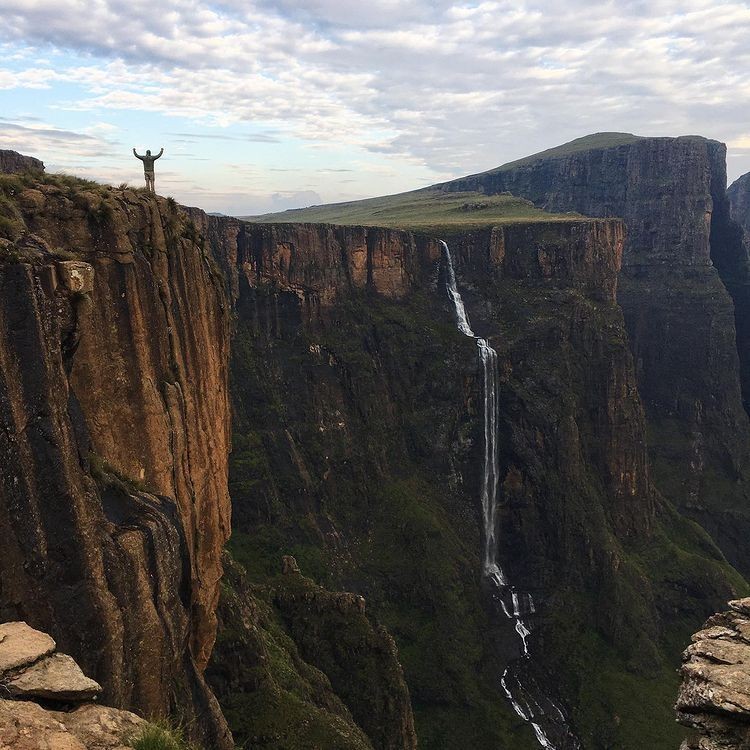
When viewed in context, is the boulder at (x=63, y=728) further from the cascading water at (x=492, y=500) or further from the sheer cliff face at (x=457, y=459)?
the cascading water at (x=492, y=500)

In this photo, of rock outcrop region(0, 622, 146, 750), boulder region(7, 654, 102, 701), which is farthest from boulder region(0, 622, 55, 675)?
boulder region(7, 654, 102, 701)

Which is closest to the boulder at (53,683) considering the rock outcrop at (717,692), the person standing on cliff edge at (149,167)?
the rock outcrop at (717,692)

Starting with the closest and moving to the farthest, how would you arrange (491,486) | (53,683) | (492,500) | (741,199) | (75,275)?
(53,683) → (75,275) → (492,500) → (491,486) → (741,199)

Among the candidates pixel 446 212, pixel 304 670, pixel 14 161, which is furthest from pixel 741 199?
pixel 304 670

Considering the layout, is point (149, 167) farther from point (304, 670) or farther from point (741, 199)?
point (741, 199)

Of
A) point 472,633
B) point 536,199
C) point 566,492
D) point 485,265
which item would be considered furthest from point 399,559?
point 536,199

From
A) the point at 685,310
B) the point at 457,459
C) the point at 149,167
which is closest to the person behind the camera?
the point at 149,167
